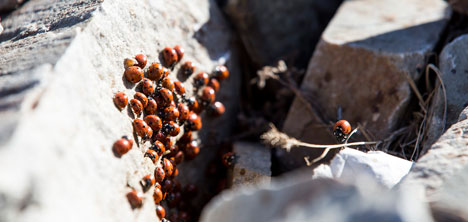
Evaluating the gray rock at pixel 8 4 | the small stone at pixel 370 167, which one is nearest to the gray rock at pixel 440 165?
the small stone at pixel 370 167

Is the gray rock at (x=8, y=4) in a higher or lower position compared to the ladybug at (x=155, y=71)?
higher

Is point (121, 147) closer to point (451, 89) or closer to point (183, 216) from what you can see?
point (183, 216)

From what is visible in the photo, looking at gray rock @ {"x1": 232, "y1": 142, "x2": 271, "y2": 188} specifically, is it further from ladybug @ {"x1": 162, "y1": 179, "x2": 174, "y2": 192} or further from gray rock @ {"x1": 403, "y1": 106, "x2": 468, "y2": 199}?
gray rock @ {"x1": 403, "y1": 106, "x2": 468, "y2": 199}

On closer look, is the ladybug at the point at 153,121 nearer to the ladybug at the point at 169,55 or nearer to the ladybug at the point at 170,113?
the ladybug at the point at 170,113

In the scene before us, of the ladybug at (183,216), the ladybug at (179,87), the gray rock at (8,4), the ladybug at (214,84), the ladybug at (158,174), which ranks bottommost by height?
the ladybug at (183,216)

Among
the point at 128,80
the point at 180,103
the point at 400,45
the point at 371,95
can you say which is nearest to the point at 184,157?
the point at 180,103

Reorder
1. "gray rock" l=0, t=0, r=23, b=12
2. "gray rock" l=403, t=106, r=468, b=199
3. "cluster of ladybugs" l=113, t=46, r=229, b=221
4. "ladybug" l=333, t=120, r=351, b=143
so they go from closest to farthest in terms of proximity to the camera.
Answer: "gray rock" l=403, t=106, r=468, b=199, "cluster of ladybugs" l=113, t=46, r=229, b=221, "ladybug" l=333, t=120, r=351, b=143, "gray rock" l=0, t=0, r=23, b=12

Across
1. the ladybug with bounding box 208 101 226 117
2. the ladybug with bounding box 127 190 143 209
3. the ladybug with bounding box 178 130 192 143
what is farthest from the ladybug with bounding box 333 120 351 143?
the ladybug with bounding box 127 190 143 209
